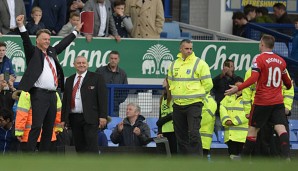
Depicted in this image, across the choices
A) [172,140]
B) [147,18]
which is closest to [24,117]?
[172,140]

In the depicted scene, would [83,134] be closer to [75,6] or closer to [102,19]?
A: [102,19]

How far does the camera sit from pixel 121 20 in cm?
2159

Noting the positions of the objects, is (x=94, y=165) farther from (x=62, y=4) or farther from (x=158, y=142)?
(x=62, y=4)

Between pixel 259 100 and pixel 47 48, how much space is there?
117 inches

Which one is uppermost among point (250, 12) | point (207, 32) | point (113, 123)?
point (250, 12)

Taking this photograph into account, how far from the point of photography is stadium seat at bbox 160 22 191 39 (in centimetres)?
2260

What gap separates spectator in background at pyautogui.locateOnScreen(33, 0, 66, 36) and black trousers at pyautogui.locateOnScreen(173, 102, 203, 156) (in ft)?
17.1

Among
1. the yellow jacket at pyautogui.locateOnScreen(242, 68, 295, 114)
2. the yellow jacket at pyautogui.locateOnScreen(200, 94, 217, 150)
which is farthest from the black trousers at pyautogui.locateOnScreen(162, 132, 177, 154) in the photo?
the yellow jacket at pyautogui.locateOnScreen(242, 68, 295, 114)

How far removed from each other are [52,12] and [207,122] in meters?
4.84

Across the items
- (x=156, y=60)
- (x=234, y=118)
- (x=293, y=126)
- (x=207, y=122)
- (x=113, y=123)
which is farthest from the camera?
(x=156, y=60)

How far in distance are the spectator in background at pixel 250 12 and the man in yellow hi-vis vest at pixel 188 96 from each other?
8.16 metres

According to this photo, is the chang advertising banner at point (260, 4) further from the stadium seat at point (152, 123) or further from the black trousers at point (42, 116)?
the black trousers at point (42, 116)

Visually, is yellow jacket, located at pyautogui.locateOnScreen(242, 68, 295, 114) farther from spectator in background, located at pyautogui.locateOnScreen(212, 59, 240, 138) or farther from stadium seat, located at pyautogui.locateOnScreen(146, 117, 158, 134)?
spectator in background, located at pyautogui.locateOnScreen(212, 59, 240, 138)

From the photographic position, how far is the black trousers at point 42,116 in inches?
591
